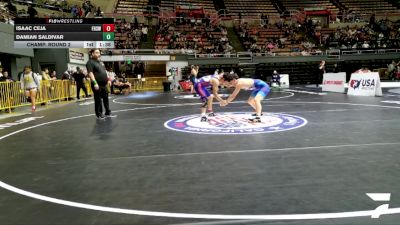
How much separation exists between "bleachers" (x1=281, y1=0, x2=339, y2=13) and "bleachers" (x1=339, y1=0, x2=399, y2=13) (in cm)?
149

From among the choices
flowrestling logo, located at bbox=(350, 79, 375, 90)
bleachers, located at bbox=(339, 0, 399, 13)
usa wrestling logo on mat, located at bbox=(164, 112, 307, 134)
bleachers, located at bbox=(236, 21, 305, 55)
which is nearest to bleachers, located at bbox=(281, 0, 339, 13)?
bleachers, located at bbox=(339, 0, 399, 13)

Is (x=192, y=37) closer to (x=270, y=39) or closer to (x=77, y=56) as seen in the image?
(x=270, y=39)

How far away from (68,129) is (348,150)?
5254 millimetres

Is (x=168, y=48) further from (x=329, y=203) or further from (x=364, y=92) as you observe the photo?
(x=329, y=203)

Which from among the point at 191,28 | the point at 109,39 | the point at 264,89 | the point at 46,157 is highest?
the point at 191,28

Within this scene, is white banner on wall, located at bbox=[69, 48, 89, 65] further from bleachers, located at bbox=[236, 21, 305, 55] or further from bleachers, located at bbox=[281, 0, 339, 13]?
bleachers, located at bbox=[281, 0, 339, 13]

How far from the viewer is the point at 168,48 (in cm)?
2833

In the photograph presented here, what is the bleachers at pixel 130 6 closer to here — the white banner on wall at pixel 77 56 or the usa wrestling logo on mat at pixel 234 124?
the white banner on wall at pixel 77 56

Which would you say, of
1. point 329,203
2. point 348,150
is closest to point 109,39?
point 348,150

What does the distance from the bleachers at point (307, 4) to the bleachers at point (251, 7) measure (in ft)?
5.51

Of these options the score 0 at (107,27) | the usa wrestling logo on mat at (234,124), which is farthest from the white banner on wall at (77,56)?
the usa wrestling logo on mat at (234,124)

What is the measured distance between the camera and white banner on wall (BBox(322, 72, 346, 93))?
1645cm
